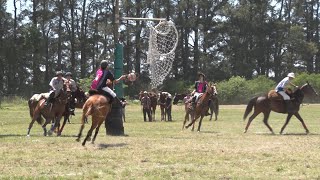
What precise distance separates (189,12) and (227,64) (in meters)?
10.5

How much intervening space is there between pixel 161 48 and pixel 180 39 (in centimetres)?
6502

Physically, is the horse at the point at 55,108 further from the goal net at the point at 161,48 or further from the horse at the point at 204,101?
the horse at the point at 204,101

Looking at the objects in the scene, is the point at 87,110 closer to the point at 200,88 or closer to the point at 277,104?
the point at 200,88

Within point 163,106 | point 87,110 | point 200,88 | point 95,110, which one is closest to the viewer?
point 95,110

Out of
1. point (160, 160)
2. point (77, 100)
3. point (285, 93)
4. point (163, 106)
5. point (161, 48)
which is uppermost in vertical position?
point (161, 48)

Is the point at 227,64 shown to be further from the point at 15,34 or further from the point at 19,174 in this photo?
the point at 19,174

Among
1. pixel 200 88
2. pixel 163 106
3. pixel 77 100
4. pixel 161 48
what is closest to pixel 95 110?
pixel 77 100

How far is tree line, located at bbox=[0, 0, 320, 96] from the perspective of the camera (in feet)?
263

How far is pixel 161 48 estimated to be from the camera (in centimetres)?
2267

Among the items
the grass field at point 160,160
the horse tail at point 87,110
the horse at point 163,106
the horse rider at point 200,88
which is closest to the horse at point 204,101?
the horse rider at point 200,88

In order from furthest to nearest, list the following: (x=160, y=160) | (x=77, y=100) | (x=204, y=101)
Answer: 1. (x=204, y=101)
2. (x=77, y=100)
3. (x=160, y=160)

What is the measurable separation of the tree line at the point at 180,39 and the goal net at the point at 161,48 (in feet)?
181

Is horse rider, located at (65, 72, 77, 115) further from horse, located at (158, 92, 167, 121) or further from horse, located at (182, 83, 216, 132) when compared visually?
horse, located at (158, 92, 167, 121)

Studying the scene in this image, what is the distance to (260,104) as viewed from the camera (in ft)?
69.9
